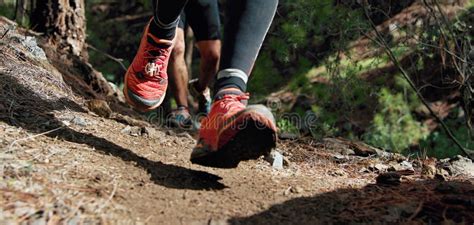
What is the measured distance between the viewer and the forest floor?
160 centimetres

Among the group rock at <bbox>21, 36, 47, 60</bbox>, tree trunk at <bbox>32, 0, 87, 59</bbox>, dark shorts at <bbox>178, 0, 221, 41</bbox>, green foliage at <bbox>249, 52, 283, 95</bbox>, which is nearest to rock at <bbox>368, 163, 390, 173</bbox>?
dark shorts at <bbox>178, 0, 221, 41</bbox>

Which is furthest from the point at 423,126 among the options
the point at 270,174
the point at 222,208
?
the point at 222,208

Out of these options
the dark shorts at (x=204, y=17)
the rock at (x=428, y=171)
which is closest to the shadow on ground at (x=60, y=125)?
the dark shorts at (x=204, y=17)

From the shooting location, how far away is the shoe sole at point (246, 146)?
1734 millimetres

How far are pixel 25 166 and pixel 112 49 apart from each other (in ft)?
34.8

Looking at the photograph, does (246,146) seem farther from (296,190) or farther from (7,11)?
(7,11)

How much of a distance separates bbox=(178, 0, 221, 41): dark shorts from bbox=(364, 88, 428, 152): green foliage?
454cm

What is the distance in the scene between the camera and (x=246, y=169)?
221 cm

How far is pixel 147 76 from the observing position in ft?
7.98

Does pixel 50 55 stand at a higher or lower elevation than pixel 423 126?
higher

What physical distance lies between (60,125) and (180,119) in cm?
126

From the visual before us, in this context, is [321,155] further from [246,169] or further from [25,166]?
[25,166]

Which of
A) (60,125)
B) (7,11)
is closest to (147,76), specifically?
(60,125)

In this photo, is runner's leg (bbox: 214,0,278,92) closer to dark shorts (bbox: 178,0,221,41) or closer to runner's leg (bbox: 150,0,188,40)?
runner's leg (bbox: 150,0,188,40)
